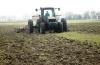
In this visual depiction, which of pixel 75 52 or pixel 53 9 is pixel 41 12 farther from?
pixel 75 52

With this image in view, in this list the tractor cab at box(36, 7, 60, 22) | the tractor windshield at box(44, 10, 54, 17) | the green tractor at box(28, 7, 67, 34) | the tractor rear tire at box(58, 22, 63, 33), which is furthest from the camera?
the tractor windshield at box(44, 10, 54, 17)

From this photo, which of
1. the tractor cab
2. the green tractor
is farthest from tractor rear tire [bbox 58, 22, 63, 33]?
the tractor cab

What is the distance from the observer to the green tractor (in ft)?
86.9

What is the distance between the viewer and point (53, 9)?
28.0 m

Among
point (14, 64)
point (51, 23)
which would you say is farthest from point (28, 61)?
point (51, 23)

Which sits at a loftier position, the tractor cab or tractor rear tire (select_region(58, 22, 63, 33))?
the tractor cab

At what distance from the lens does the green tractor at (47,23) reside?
26.5m

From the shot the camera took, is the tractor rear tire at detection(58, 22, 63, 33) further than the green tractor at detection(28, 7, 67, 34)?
No

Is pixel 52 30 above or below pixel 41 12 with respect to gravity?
below

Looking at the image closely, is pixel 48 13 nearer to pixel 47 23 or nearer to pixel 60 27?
pixel 47 23

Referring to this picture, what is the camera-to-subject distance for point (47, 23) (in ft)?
88.2

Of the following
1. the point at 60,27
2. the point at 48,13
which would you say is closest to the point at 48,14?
the point at 48,13

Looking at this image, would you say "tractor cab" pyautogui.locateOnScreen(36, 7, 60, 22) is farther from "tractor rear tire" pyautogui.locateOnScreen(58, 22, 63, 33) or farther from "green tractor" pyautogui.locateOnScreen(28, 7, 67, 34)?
"tractor rear tire" pyautogui.locateOnScreen(58, 22, 63, 33)

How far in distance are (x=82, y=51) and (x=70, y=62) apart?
2581 mm
